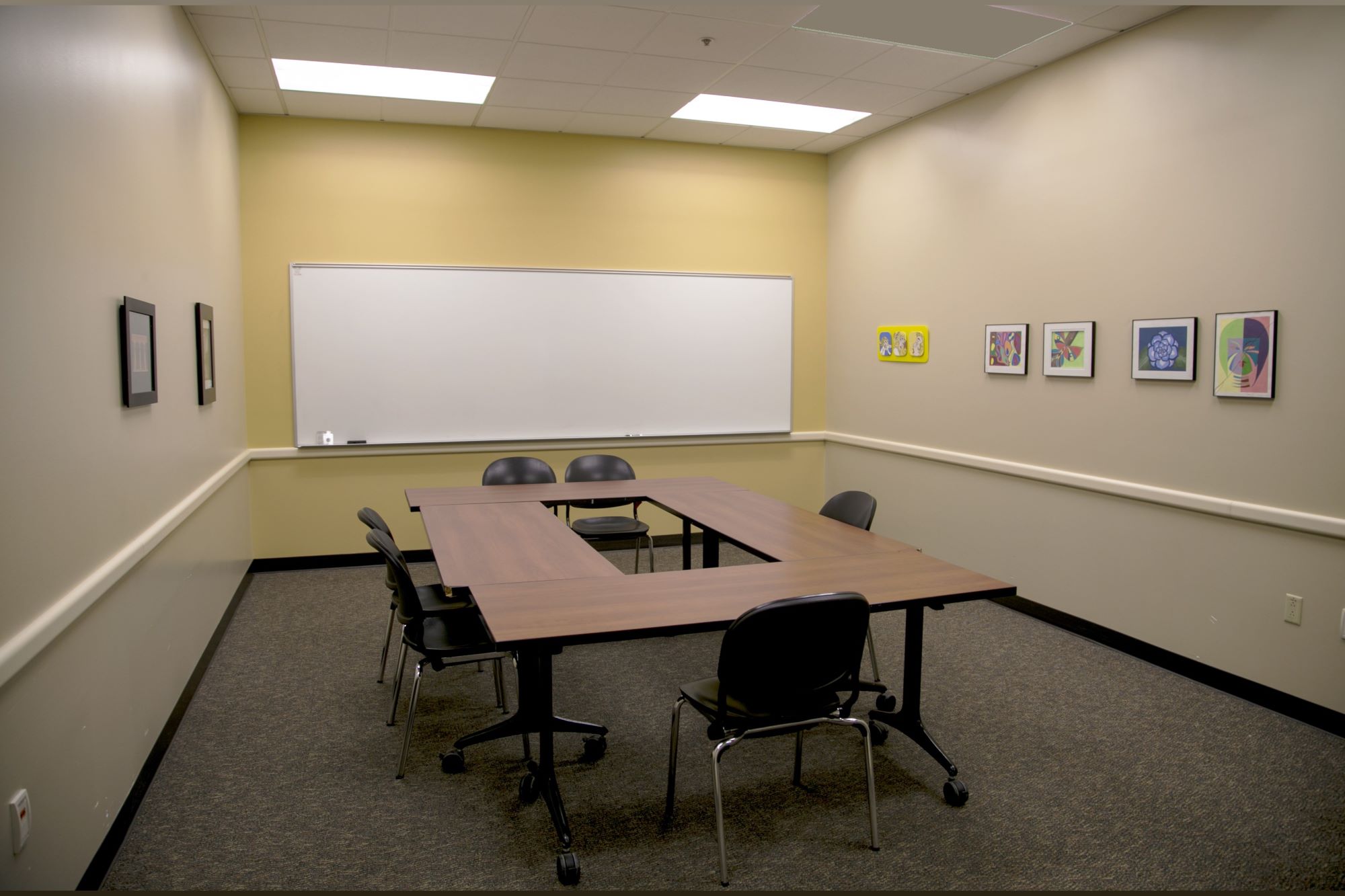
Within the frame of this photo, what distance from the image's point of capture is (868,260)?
6.08 m

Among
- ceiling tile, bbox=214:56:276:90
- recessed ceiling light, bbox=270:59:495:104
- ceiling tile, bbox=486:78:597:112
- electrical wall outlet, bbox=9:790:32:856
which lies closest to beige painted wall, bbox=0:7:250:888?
electrical wall outlet, bbox=9:790:32:856

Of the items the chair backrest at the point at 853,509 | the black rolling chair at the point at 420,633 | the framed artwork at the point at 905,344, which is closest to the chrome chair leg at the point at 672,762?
the black rolling chair at the point at 420,633

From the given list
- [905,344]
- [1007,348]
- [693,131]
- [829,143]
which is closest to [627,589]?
[1007,348]

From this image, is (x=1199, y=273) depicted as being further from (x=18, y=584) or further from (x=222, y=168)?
(x=222, y=168)

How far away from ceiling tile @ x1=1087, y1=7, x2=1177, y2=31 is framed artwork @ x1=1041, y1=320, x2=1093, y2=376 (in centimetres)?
136

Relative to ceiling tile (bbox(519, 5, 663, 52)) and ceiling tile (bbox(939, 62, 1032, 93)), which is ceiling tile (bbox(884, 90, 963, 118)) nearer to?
ceiling tile (bbox(939, 62, 1032, 93))

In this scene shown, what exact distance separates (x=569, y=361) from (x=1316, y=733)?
4583mm

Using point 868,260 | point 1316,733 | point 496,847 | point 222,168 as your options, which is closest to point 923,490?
point 868,260

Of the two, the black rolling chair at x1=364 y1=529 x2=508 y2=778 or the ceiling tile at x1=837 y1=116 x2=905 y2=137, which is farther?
the ceiling tile at x1=837 y1=116 x2=905 y2=137

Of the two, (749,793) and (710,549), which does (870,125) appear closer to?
(710,549)

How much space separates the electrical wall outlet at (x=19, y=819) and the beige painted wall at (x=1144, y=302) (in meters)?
4.16

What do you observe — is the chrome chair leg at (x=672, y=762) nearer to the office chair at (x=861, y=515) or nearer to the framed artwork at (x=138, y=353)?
the office chair at (x=861, y=515)

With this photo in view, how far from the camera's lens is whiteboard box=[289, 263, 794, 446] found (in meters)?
5.61

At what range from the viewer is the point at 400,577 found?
113 inches
